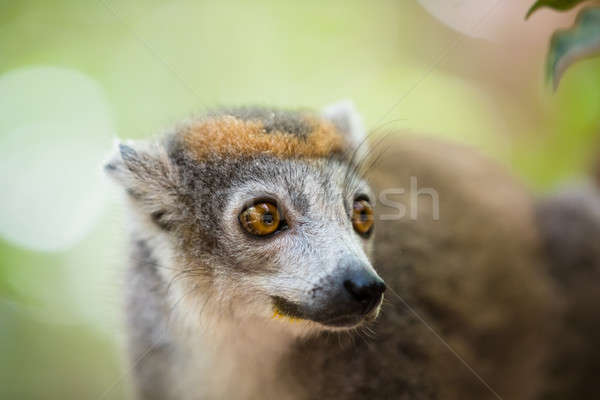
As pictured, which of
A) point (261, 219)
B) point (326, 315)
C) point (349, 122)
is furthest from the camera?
point (349, 122)

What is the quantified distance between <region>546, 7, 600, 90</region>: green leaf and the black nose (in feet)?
3.17

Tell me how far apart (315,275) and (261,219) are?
382mm

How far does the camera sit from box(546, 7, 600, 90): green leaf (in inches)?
50.9

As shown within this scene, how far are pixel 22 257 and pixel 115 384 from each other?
8.09 ft

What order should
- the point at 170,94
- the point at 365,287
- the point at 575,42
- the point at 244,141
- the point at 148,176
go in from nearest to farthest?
the point at 575,42
the point at 365,287
the point at 244,141
the point at 148,176
the point at 170,94

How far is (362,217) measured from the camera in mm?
2561

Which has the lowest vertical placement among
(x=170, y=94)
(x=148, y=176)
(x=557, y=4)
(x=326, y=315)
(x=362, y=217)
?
(x=326, y=315)

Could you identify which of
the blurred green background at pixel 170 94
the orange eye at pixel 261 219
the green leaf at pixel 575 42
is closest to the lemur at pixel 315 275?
the orange eye at pixel 261 219

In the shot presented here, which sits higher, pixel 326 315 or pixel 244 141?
pixel 244 141

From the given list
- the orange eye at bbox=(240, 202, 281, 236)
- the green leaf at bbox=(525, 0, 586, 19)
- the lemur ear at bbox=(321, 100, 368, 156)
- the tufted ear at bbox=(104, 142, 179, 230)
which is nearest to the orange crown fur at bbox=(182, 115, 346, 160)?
the tufted ear at bbox=(104, 142, 179, 230)

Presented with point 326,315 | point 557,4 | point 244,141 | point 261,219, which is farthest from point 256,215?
point 557,4

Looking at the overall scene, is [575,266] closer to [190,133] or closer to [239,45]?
[190,133]

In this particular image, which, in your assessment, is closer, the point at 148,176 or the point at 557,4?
the point at 557,4

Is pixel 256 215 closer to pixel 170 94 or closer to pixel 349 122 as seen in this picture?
pixel 349 122
